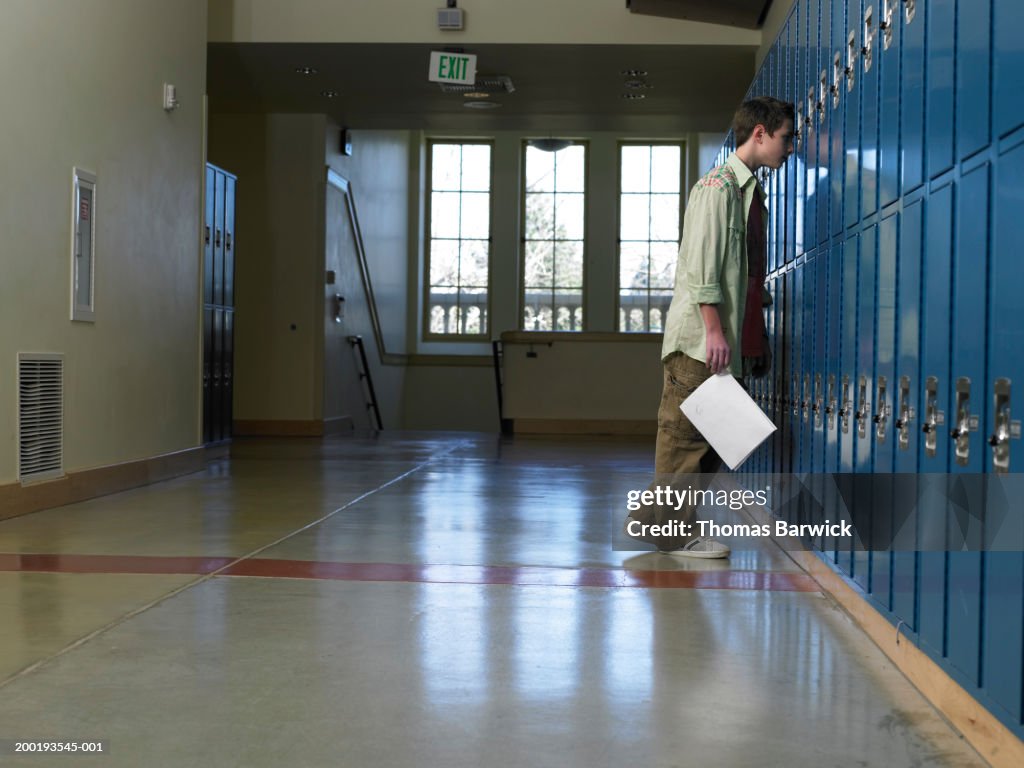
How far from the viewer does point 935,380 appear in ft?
6.90

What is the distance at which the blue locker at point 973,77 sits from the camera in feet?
5.95

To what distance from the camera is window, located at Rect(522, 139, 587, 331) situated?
55.9 feet

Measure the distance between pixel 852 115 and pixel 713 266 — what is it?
652mm

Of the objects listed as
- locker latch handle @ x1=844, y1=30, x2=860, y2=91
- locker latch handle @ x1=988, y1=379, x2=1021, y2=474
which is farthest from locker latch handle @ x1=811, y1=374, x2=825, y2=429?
locker latch handle @ x1=988, y1=379, x2=1021, y2=474

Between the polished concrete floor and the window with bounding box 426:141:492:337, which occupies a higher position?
the window with bounding box 426:141:492:337

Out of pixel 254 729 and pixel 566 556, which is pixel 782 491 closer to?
pixel 566 556

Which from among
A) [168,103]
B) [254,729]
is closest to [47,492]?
[168,103]

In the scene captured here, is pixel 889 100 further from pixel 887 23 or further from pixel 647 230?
pixel 647 230

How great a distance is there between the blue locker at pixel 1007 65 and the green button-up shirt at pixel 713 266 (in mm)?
1666

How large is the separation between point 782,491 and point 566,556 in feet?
2.97

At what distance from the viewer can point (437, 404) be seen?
1672 centimetres

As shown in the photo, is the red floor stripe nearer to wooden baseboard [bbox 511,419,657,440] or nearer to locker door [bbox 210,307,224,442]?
locker door [bbox 210,307,224,442]

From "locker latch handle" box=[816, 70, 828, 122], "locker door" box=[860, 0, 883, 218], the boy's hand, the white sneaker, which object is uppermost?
"locker latch handle" box=[816, 70, 828, 122]

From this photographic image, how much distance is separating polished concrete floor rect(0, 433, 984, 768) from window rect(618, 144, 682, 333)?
12.6m
